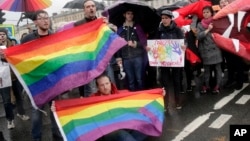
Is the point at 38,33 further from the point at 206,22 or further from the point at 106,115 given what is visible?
the point at 206,22

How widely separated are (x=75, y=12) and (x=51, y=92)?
74681 millimetres

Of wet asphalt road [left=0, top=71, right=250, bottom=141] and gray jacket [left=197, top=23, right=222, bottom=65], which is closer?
wet asphalt road [left=0, top=71, right=250, bottom=141]

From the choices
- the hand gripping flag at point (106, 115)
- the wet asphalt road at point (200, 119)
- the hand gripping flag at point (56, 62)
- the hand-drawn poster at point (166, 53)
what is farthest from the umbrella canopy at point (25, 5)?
the hand gripping flag at point (106, 115)

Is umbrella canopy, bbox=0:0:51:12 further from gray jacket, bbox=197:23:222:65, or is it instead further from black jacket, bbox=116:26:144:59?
gray jacket, bbox=197:23:222:65

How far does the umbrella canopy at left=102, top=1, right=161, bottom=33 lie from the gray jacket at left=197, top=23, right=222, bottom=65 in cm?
85

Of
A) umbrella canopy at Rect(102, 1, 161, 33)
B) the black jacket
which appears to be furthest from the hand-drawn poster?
umbrella canopy at Rect(102, 1, 161, 33)

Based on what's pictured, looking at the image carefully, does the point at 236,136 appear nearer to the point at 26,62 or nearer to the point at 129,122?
the point at 129,122

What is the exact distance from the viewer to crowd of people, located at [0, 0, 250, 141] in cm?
477

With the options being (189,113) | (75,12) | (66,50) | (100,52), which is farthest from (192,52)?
(75,12)

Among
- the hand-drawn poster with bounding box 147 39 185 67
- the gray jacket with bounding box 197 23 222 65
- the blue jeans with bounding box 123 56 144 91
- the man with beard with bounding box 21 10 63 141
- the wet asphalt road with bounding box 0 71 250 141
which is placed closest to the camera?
the man with beard with bounding box 21 10 63 141

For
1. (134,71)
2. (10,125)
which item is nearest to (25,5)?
(10,125)

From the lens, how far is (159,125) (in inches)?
177

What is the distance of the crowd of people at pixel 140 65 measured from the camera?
4.77m

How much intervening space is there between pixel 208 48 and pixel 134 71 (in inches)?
59.4
